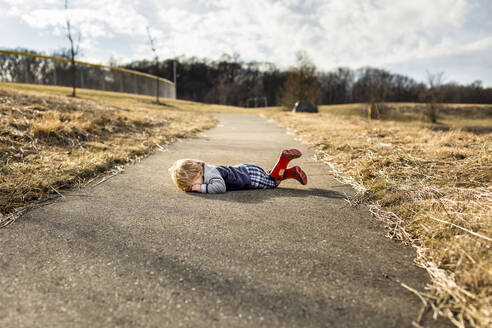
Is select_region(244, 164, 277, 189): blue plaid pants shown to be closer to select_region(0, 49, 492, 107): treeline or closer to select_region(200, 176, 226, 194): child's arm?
select_region(200, 176, 226, 194): child's arm

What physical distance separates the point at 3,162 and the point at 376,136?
612cm

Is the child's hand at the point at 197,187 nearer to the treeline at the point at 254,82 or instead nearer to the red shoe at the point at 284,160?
the red shoe at the point at 284,160

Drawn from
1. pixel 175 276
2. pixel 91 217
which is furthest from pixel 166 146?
pixel 175 276

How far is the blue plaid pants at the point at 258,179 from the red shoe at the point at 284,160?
0.10 m

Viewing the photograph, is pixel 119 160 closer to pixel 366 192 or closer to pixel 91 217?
pixel 91 217

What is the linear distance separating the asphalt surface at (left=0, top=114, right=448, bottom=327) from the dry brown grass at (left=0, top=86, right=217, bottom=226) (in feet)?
1.24

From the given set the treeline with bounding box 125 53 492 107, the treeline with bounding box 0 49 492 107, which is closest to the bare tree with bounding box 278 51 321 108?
the treeline with bounding box 0 49 492 107

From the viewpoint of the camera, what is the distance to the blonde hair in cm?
297

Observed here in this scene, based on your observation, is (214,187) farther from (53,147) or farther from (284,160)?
(53,147)

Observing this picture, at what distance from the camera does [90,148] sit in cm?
470

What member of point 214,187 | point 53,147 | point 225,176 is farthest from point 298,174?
point 53,147

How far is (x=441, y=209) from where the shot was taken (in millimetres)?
2117

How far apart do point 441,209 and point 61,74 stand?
41.0m

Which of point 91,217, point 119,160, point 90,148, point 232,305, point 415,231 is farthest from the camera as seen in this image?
point 90,148
